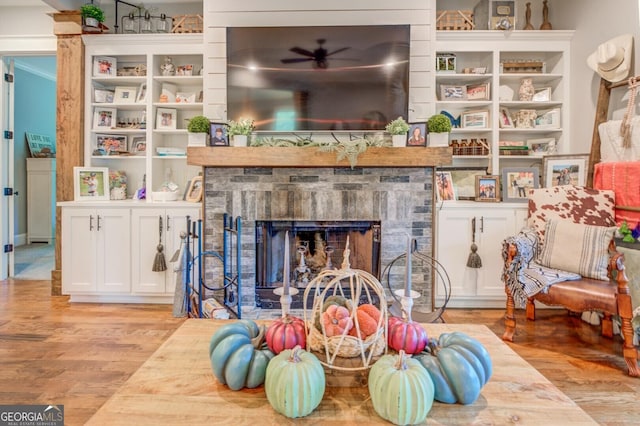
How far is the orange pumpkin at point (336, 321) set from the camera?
3.51ft

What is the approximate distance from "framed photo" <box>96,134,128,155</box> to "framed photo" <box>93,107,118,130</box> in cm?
11

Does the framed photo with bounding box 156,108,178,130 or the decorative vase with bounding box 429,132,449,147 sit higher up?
the framed photo with bounding box 156,108,178,130

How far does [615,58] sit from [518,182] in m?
1.15

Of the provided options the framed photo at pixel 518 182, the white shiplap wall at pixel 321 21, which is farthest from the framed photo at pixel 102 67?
the framed photo at pixel 518 182

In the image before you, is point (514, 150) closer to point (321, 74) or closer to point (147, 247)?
point (321, 74)

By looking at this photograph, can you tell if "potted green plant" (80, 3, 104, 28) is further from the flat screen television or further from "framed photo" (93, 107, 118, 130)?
the flat screen television

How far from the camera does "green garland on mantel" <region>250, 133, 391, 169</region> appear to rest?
3.04 m

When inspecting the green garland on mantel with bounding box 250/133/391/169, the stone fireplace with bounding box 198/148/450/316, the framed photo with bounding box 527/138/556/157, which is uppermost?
the framed photo with bounding box 527/138/556/157

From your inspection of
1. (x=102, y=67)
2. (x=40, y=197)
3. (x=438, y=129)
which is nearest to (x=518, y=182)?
(x=438, y=129)

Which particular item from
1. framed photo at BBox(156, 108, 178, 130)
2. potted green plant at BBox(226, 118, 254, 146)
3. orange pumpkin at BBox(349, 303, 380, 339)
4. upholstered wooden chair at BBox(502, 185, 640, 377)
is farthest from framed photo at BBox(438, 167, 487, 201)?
orange pumpkin at BBox(349, 303, 380, 339)

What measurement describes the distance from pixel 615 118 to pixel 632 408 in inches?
87.9

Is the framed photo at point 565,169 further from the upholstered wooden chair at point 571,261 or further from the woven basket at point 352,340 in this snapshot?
the woven basket at point 352,340

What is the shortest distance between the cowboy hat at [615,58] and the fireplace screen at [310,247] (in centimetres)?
210

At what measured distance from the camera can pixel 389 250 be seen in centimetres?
329
